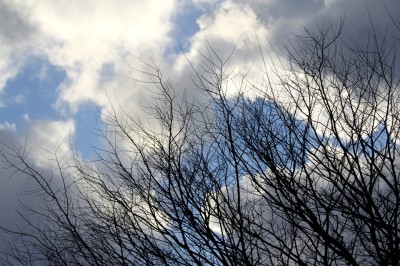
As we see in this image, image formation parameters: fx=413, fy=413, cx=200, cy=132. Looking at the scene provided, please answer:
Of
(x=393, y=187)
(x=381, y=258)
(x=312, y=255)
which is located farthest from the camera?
(x=312, y=255)

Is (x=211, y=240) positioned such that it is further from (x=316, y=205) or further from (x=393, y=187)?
(x=393, y=187)

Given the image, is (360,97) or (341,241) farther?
(360,97)

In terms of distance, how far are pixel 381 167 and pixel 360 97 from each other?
0.69 m

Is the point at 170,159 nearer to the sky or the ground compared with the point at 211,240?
nearer to the sky

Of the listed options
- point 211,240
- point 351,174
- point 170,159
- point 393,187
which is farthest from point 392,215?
point 170,159

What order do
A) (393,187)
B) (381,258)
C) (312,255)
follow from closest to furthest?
(381,258) < (393,187) < (312,255)

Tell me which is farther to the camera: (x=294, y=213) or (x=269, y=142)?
(x=269, y=142)

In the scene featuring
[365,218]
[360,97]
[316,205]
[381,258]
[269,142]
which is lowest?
[381,258]

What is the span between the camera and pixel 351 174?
3.63 m

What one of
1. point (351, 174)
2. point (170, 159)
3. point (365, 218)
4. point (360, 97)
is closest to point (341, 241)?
point (365, 218)

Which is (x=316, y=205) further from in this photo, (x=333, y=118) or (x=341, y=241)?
(x=333, y=118)

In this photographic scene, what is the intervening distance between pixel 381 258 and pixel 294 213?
762 mm

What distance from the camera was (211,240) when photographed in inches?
138

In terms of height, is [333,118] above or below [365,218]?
above
